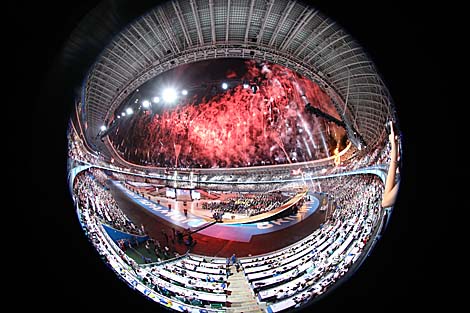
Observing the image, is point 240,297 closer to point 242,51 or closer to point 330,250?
point 330,250

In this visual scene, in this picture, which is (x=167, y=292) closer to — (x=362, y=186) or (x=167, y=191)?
(x=167, y=191)

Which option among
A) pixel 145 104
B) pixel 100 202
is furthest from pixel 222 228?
pixel 145 104

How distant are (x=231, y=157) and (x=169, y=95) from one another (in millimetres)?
1310

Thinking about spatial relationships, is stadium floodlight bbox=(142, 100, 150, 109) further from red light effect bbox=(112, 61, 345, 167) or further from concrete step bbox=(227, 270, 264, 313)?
concrete step bbox=(227, 270, 264, 313)

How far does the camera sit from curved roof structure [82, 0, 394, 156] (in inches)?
91.4

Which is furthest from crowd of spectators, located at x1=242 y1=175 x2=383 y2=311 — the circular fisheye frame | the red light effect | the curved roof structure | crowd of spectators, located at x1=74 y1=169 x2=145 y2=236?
crowd of spectators, located at x1=74 y1=169 x2=145 y2=236

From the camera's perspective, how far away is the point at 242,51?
141 inches

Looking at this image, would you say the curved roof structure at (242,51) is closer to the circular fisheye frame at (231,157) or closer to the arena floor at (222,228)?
the circular fisheye frame at (231,157)

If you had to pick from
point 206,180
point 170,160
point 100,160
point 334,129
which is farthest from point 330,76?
point 100,160

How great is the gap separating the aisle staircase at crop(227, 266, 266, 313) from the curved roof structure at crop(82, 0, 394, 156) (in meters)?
1.83

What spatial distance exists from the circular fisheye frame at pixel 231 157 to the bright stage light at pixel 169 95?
0.5 inches

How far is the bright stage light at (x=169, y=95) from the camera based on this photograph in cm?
311

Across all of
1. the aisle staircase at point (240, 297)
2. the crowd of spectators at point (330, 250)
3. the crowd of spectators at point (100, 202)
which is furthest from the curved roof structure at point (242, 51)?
the aisle staircase at point (240, 297)

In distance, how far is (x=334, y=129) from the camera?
10.5ft
